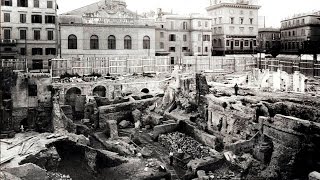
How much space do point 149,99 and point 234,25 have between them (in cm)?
3445

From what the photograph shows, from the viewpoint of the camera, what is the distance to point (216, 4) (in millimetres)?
63000

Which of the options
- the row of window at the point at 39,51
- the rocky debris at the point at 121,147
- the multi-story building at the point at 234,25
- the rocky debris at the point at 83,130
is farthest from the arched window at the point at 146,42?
the rocky debris at the point at 121,147

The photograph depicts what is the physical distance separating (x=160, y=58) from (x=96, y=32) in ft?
32.4

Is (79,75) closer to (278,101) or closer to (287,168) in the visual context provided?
(278,101)

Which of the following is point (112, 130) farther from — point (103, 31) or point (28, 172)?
point (103, 31)

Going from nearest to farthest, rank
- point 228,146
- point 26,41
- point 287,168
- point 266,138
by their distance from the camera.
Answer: point 287,168 < point 266,138 < point 228,146 < point 26,41

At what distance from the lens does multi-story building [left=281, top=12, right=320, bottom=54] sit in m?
40.4

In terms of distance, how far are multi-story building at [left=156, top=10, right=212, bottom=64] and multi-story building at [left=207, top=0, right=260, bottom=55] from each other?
255 inches

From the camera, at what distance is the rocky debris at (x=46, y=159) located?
68.3 ft

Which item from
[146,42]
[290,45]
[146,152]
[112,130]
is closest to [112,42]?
[146,42]

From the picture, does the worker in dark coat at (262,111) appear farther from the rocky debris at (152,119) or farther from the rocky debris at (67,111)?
the rocky debris at (67,111)

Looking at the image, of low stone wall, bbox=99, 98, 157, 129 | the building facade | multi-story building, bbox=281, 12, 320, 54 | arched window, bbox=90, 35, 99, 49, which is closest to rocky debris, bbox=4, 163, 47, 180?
low stone wall, bbox=99, 98, 157, 129

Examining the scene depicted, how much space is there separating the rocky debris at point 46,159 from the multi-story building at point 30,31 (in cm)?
2485

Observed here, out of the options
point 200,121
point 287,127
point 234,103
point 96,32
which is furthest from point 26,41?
point 287,127
